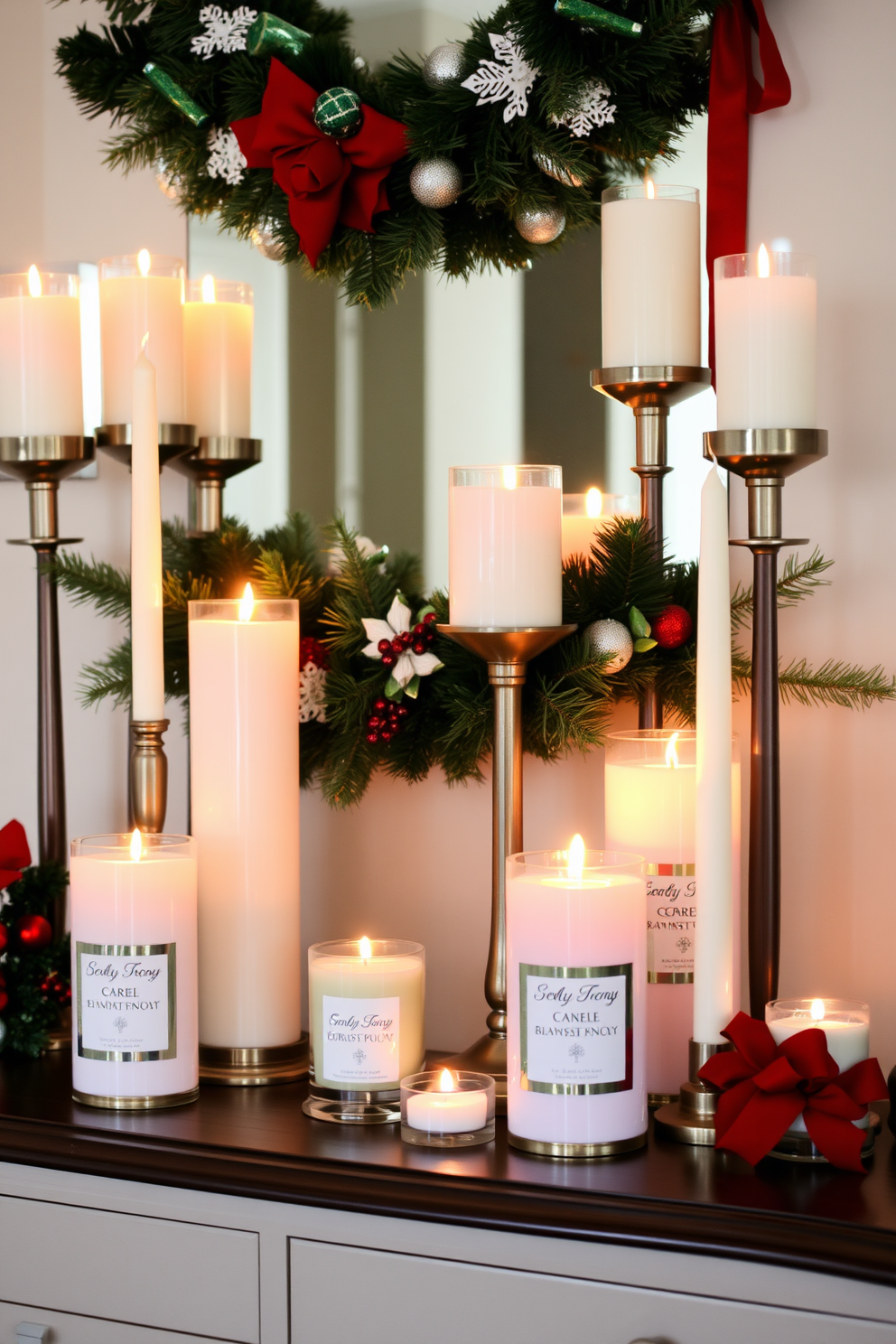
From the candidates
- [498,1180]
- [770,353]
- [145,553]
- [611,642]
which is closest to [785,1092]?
[498,1180]

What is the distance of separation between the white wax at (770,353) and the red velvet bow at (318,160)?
12.0 inches

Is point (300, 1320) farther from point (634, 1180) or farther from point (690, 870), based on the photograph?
point (690, 870)

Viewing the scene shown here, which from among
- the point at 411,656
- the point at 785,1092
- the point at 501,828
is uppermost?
the point at 411,656

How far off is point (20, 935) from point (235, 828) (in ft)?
0.72

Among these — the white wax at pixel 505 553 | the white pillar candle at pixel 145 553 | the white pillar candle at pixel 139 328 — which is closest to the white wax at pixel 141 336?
the white pillar candle at pixel 139 328

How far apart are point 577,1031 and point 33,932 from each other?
472mm

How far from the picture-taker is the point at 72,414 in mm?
1070

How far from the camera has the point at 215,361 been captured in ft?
3.63

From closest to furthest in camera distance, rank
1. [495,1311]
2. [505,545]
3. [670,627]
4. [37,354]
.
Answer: [495,1311] < [505,545] < [670,627] < [37,354]

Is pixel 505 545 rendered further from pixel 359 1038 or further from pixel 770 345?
pixel 359 1038

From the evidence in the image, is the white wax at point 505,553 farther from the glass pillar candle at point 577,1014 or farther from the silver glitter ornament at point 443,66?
the silver glitter ornament at point 443,66

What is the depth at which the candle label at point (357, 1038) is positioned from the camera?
2.78 feet

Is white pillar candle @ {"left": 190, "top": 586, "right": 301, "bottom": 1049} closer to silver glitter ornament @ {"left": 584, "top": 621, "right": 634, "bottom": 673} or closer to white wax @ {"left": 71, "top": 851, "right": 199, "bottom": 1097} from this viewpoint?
white wax @ {"left": 71, "top": 851, "right": 199, "bottom": 1097}

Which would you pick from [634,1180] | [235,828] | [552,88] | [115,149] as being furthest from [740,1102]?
[115,149]
